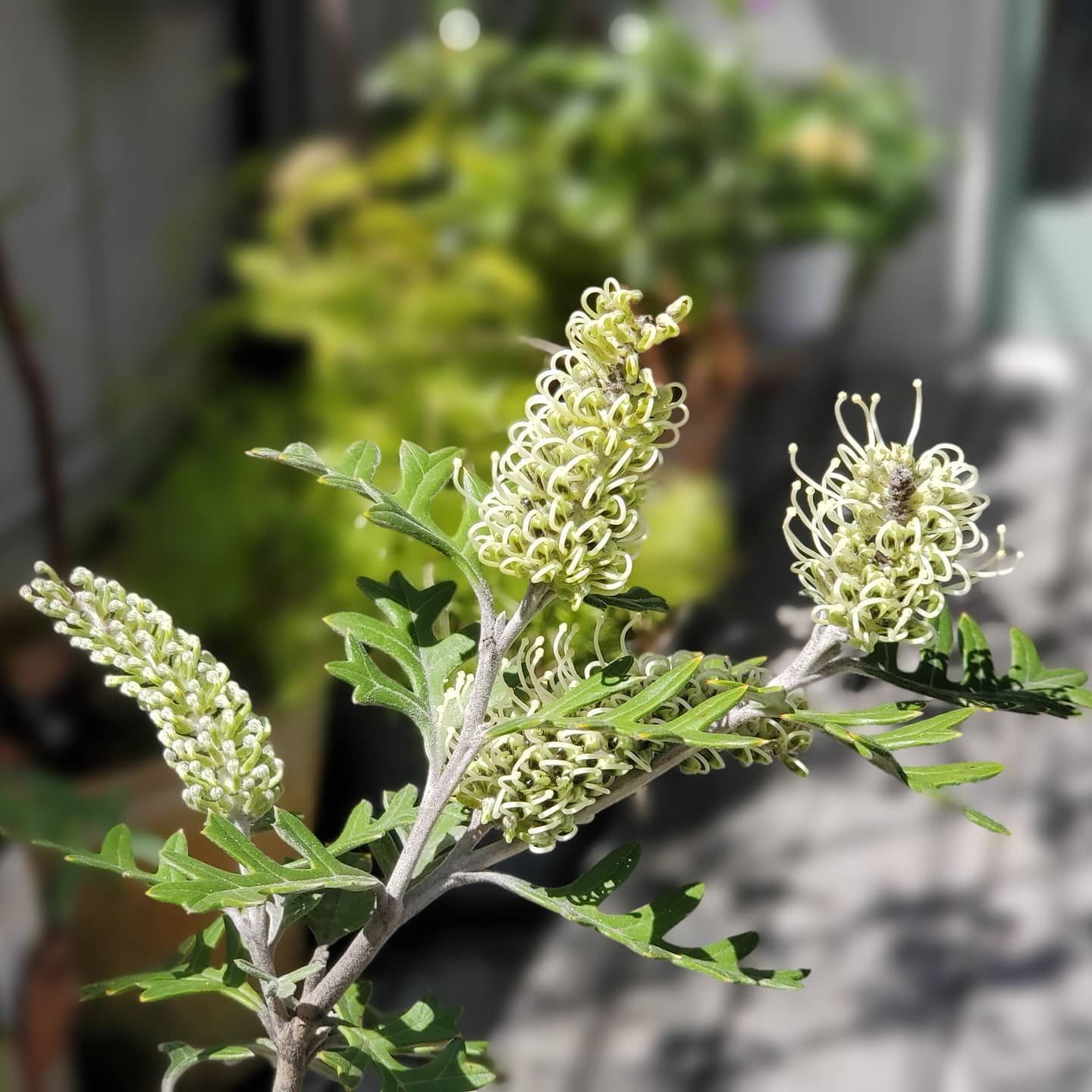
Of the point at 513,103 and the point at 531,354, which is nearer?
the point at 531,354

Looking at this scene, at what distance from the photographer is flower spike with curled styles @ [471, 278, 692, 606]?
0.51 ft

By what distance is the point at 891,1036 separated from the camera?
0.89m

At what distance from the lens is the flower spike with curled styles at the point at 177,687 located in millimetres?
171

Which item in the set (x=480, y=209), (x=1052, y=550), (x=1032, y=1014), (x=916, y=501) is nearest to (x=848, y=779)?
(x=1032, y=1014)

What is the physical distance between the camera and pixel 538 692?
0.19m

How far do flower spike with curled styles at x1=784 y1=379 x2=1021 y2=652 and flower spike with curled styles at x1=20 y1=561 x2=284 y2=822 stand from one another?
9 centimetres

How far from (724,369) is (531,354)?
67 cm

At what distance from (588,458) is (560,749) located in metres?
0.04

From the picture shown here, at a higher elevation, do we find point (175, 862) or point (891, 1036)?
point (175, 862)

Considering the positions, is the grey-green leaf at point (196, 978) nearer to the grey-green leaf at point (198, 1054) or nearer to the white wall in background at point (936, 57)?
the grey-green leaf at point (198, 1054)

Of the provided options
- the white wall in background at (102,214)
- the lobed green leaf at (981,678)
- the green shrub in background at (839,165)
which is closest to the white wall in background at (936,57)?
the green shrub in background at (839,165)

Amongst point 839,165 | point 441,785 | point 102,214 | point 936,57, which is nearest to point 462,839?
point 441,785

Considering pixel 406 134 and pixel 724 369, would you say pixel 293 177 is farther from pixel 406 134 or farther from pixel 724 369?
pixel 724 369

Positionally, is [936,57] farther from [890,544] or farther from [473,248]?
[890,544]
